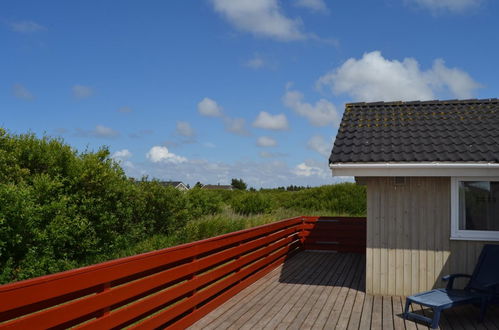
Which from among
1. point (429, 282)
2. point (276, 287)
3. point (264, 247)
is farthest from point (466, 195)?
point (264, 247)

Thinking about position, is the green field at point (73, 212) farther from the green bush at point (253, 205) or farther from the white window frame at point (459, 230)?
the green bush at point (253, 205)

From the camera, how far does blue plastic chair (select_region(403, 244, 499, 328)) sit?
5988 mm

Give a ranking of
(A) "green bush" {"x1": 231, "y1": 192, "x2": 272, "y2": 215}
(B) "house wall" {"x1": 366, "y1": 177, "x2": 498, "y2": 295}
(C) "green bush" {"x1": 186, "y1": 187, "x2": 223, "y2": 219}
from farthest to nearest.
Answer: (A) "green bush" {"x1": 231, "y1": 192, "x2": 272, "y2": 215}, (C) "green bush" {"x1": 186, "y1": 187, "x2": 223, "y2": 219}, (B) "house wall" {"x1": 366, "y1": 177, "x2": 498, "y2": 295}

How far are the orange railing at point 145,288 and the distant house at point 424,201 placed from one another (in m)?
2.21

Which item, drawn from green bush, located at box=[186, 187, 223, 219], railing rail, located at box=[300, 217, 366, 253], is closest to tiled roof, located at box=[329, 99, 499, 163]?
railing rail, located at box=[300, 217, 366, 253]

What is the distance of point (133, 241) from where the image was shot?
12.8m

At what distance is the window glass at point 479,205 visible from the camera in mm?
7020

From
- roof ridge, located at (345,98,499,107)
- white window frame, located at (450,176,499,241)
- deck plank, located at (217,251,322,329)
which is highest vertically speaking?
roof ridge, located at (345,98,499,107)

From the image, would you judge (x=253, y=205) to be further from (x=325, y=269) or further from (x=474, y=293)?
(x=474, y=293)

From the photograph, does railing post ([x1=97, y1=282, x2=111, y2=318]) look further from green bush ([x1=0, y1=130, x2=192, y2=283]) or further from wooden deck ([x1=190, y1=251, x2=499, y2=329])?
→ green bush ([x1=0, y1=130, x2=192, y2=283])

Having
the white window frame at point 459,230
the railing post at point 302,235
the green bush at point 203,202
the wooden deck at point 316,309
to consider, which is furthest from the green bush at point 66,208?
the white window frame at point 459,230

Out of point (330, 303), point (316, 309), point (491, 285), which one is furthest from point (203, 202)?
point (491, 285)

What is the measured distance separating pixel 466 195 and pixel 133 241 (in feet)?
28.8

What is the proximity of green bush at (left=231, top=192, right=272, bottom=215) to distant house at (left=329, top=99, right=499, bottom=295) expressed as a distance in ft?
49.8
